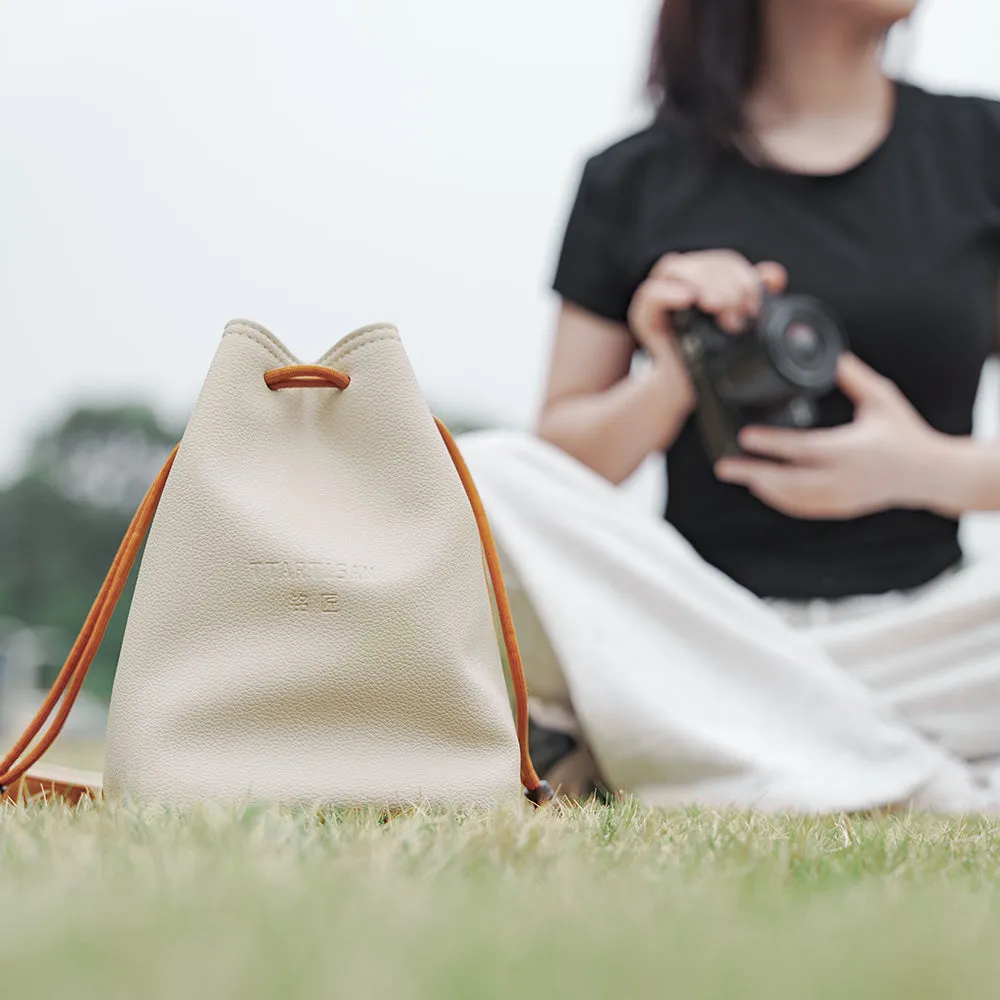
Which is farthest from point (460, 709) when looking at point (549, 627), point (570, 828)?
point (549, 627)

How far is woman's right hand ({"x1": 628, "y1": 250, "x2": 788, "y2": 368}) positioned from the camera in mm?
1062

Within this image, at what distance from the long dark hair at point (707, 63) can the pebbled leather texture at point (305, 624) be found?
0.73 m

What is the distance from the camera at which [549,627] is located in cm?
99

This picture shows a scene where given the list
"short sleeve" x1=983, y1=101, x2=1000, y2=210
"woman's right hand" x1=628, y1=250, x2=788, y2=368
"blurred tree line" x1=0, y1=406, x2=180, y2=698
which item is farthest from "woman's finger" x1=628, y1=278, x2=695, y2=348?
"blurred tree line" x1=0, y1=406, x2=180, y2=698

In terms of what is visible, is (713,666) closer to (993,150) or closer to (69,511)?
(993,150)

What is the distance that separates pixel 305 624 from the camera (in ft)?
2.07

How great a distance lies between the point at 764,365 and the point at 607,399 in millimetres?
201

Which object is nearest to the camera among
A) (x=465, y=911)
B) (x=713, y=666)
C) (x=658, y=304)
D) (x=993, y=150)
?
(x=465, y=911)

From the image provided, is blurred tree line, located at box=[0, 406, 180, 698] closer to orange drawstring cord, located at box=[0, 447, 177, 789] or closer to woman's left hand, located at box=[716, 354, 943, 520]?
woman's left hand, located at box=[716, 354, 943, 520]

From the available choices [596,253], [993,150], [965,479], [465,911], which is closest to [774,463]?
[965,479]

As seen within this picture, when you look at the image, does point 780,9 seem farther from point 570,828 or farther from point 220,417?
point 570,828

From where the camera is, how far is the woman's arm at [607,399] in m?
1.17

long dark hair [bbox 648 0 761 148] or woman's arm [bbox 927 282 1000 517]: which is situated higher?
long dark hair [bbox 648 0 761 148]

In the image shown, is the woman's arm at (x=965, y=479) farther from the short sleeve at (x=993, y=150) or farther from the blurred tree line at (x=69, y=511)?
the blurred tree line at (x=69, y=511)
